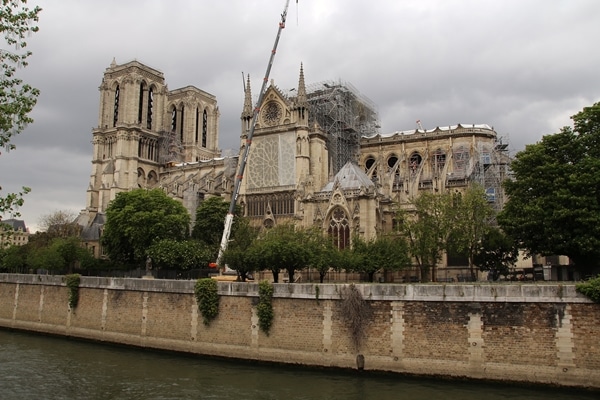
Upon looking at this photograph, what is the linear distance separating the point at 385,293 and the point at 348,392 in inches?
178

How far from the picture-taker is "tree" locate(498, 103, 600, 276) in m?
27.6

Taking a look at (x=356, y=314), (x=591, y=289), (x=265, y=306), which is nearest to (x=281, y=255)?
(x=265, y=306)

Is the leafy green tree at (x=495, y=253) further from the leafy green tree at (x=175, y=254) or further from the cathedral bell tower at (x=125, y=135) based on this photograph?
the cathedral bell tower at (x=125, y=135)

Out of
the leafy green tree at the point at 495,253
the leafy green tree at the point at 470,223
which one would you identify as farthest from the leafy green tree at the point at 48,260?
the leafy green tree at the point at 495,253

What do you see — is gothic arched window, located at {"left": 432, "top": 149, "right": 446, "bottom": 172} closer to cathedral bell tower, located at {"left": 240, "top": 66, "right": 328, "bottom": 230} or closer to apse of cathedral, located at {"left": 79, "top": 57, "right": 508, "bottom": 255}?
apse of cathedral, located at {"left": 79, "top": 57, "right": 508, "bottom": 255}

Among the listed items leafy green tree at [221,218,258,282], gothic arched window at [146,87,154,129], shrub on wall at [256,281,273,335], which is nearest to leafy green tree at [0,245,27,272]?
leafy green tree at [221,218,258,282]

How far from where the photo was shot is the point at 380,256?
36844 millimetres

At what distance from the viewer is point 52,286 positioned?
36.5 metres

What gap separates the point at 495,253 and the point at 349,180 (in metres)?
16.3

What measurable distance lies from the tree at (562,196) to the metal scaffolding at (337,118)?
28.7 m

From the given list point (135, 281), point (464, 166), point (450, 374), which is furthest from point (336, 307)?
point (464, 166)

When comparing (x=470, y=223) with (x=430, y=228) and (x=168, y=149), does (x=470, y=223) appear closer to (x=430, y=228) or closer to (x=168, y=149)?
(x=430, y=228)

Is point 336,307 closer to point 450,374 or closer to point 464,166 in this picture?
point 450,374

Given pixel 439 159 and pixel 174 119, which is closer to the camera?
pixel 439 159
